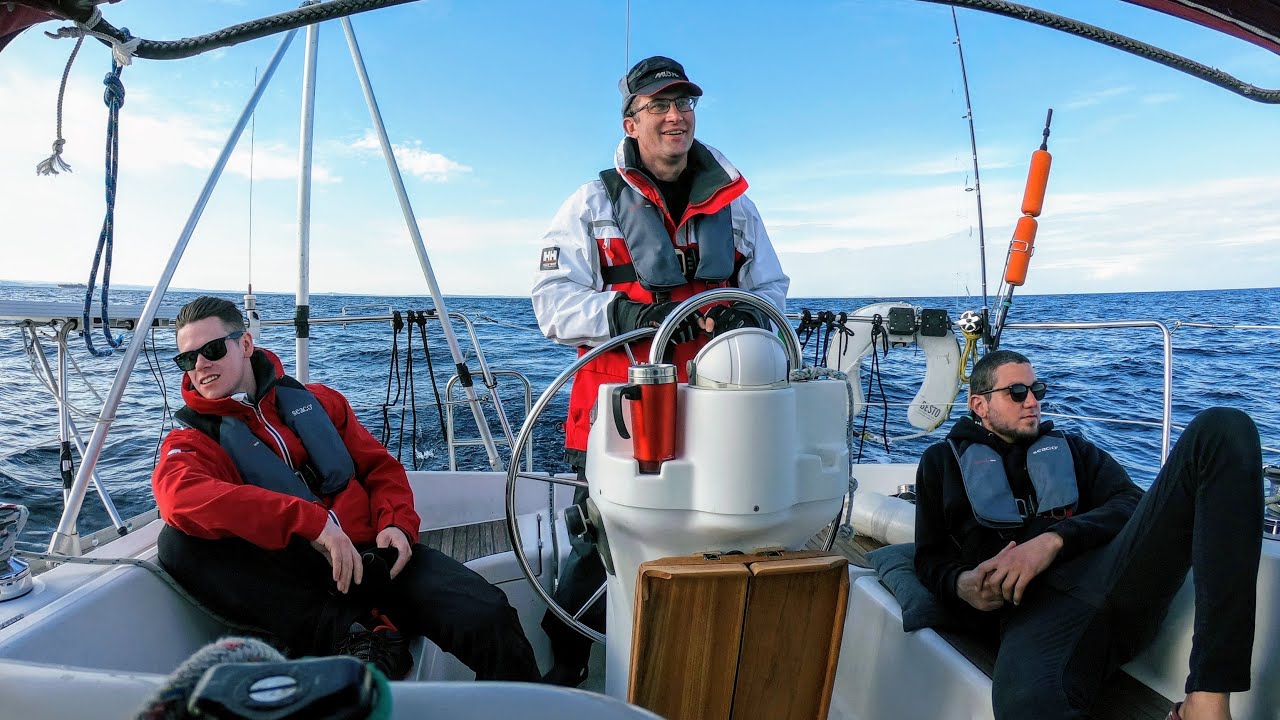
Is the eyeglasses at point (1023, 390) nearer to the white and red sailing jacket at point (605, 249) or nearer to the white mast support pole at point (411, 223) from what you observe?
the white and red sailing jacket at point (605, 249)

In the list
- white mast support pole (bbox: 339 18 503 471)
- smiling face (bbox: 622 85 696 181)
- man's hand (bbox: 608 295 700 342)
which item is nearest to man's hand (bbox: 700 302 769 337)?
man's hand (bbox: 608 295 700 342)

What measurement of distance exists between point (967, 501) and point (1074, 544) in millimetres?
245

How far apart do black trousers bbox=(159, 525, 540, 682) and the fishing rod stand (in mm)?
2121

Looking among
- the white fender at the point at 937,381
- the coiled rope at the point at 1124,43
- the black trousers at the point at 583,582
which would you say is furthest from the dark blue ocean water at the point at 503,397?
the coiled rope at the point at 1124,43

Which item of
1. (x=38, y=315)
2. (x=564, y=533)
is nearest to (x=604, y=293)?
(x=564, y=533)

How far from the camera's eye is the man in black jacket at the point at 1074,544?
1.25 m

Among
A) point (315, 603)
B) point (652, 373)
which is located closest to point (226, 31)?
point (652, 373)

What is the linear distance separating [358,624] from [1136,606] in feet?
5.74

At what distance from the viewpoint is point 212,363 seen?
1.77 m

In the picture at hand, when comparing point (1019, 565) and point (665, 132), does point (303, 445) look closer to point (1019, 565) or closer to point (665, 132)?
point (665, 132)

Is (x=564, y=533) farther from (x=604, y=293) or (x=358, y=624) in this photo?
(x=604, y=293)

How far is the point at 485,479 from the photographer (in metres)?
2.98

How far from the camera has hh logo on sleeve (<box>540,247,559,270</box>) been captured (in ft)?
5.90

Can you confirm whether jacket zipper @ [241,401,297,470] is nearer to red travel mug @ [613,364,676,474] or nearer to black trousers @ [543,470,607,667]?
black trousers @ [543,470,607,667]
